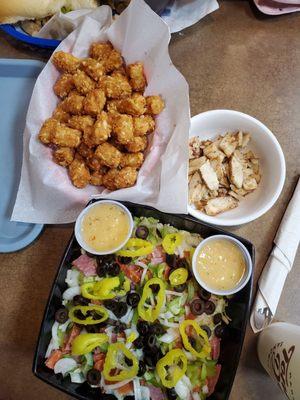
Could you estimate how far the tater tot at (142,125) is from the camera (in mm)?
1206

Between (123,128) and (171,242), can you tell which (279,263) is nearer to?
(171,242)

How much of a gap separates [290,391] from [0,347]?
2.58 ft

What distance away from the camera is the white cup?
895 mm

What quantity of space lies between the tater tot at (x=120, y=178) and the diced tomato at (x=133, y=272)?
0.22 m

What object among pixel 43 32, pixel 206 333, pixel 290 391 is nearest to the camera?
pixel 290 391

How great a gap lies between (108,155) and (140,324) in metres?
0.46

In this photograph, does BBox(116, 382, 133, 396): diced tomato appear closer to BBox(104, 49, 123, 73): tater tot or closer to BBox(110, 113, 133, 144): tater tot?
BBox(110, 113, 133, 144): tater tot

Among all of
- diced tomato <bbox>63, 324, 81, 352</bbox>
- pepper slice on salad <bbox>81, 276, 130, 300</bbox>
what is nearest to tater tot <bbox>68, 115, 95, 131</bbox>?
pepper slice on salad <bbox>81, 276, 130, 300</bbox>

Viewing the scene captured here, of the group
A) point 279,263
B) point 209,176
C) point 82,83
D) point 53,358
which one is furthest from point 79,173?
point 279,263

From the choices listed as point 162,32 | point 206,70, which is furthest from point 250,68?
point 162,32

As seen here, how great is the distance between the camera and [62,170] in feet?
4.12

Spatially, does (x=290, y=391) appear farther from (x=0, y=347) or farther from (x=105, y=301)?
(x=0, y=347)

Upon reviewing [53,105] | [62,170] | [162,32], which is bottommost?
[62,170]

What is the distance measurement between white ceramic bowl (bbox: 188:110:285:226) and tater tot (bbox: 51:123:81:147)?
33 cm
